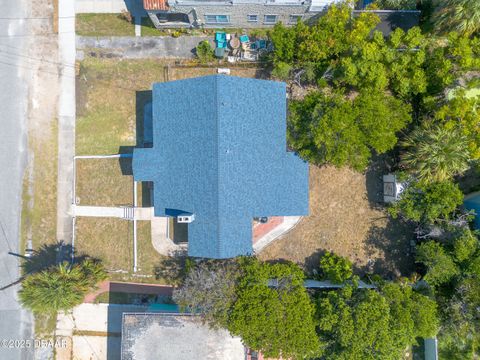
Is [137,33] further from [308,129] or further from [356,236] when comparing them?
[356,236]

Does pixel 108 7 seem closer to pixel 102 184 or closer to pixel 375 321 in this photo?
pixel 102 184

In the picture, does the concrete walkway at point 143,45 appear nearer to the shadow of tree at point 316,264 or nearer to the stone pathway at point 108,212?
the stone pathway at point 108,212

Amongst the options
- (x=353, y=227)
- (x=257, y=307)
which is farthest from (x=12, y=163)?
(x=353, y=227)

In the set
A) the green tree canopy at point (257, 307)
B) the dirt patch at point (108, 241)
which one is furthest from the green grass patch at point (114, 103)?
the green tree canopy at point (257, 307)

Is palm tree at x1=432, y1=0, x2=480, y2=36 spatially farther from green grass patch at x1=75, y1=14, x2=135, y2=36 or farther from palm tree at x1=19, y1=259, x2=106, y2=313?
palm tree at x1=19, y1=259, x2=106, y2=313

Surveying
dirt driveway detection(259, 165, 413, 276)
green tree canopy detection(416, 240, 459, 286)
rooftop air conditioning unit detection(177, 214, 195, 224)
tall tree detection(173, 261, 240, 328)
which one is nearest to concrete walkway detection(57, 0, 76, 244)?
rooftop air conditioning unit detection(177, 214, 195, 224)
